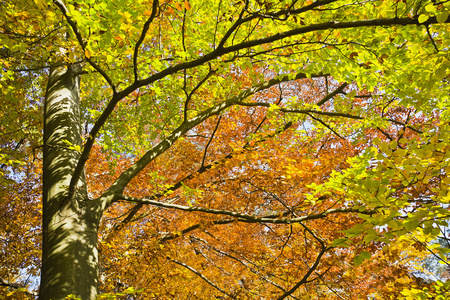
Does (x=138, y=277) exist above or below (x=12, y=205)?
below

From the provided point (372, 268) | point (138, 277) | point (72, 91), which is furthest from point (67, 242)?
point (372, 268)

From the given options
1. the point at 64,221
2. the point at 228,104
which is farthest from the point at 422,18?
the point at 64,221

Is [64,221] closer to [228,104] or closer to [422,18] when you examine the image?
[228,104]

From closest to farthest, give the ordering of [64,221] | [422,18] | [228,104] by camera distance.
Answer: [422,18]
[64,221]
[228,104]

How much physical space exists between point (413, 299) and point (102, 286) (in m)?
5.82

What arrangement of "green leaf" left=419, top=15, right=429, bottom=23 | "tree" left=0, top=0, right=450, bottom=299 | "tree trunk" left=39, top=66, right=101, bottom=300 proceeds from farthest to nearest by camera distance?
"tree trunk" left=39, top=66, right=101, bottom=300
"tree" left=0, top=0, right=450, bottom=299
"green leaf" left=419, top=15, right=429, bottom=23

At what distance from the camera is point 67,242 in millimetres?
2854

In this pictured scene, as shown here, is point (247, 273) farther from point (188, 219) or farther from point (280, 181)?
point (280, 181)

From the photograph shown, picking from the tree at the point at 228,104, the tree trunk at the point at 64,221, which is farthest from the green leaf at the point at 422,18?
the tree trunk at the point at 64,221

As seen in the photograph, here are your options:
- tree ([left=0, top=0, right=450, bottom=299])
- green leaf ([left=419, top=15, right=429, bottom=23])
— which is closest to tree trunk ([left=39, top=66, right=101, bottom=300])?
tree ([left=0, top=0, right=450, bottom=299])

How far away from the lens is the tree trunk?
8.82 feet

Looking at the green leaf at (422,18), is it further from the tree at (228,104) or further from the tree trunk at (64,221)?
the tree trunk at (64,221)

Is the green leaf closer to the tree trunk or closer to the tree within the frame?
the tree

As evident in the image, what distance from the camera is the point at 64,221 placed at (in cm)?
300
